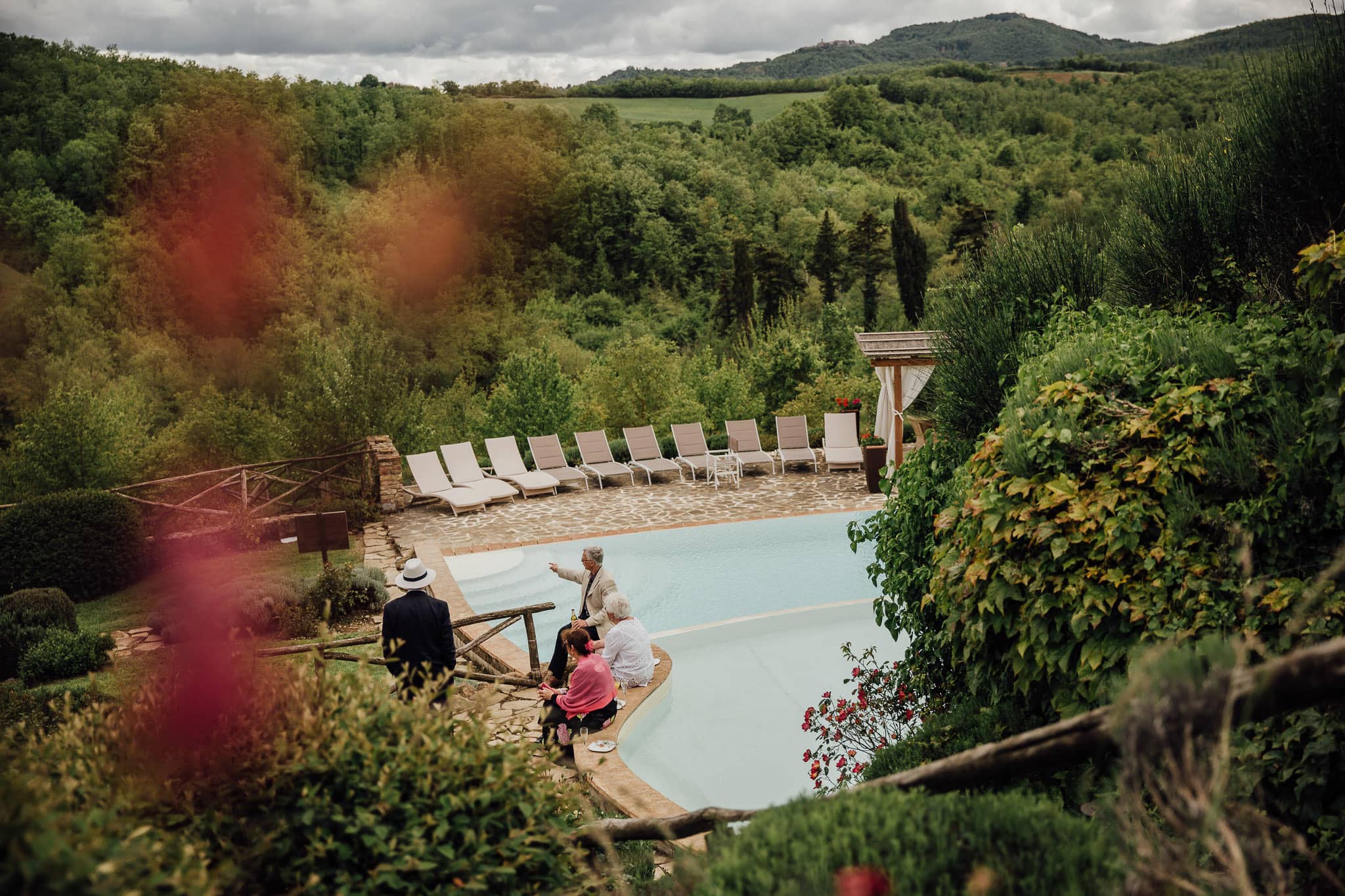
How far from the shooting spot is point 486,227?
39156 millimetres

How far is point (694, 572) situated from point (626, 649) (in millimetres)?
4387

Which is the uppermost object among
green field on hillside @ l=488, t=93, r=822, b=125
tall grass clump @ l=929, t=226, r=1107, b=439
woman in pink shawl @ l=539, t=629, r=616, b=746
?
green field on hillside @ l=488, t=93, r=822, b=125

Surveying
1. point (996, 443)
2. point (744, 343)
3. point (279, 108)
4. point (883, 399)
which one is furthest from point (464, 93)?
point (996, 443)

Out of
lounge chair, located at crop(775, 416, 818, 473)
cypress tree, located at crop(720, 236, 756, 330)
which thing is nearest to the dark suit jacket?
lounge chair, located at crop(775, 416, 818, 473)

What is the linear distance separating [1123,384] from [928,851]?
2434 mm

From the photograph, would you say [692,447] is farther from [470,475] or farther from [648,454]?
[470,475]

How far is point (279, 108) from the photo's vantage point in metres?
37.5

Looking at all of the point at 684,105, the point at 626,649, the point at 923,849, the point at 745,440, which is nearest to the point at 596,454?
the point at 745,440

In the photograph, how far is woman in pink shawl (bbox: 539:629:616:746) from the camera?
5.21m

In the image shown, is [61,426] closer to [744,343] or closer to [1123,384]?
[1123,384]

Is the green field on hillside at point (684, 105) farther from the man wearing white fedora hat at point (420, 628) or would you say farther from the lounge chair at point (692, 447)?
the man wearing white fedora hat at point (420, 628)

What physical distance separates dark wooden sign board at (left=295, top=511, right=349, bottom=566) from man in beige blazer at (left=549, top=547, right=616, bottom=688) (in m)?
2.79

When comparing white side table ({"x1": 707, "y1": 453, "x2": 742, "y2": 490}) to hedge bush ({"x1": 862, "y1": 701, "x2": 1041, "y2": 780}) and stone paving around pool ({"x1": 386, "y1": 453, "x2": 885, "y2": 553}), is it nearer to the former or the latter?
stone paving around pool ({"x1": 386, "y1": 453, "x2": 885, "y2": 553})

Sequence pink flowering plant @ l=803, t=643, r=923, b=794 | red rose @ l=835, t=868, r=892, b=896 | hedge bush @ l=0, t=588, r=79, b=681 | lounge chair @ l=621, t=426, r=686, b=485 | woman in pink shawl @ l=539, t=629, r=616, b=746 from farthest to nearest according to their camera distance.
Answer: lounge chair @ l=621, t=426, r=686, b=485 < hedge bush @ l=0, t=588, r=79, b=681 < woman in pink shawl @ l=539, t=629, r=616, b=746 < pink flowering plant @ l=803, t=643, r=923, b=794 < red rose @ l=835, t=868, r=892, b=896
